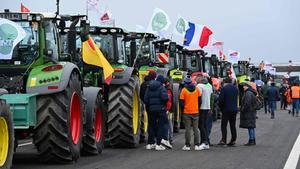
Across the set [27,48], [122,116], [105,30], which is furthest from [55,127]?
[105,30]

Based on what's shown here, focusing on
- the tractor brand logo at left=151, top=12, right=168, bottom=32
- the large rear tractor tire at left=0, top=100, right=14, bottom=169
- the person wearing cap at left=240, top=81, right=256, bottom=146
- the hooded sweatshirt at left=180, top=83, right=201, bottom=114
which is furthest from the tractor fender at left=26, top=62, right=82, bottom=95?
the tractor brand logo at left=151, top=12, right=168, bottom=32

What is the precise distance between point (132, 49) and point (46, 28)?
595cm

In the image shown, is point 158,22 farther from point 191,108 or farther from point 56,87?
point 56,87

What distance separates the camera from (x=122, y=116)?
47.4ft

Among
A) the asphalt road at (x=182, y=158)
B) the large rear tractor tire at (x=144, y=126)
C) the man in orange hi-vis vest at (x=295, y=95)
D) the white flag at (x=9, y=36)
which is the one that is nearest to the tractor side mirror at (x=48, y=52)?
the white flag at (x=9, y=36)

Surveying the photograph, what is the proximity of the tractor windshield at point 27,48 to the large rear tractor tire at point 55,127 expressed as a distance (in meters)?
0.88

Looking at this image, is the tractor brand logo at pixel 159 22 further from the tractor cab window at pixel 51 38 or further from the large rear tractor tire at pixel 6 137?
the large rear tractor tire at pixel 6 137

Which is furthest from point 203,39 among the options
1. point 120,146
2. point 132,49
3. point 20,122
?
point 20,122

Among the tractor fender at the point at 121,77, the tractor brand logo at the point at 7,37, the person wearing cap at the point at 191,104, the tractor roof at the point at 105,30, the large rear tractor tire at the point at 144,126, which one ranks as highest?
the tractor roof at the point at 105,30

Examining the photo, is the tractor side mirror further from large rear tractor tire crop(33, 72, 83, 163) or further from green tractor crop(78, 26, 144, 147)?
green tractor crop(78, 26, 144, 147)

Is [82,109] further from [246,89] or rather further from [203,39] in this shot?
[203,39]

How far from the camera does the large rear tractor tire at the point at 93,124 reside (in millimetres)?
12844

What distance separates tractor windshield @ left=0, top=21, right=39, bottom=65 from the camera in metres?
11.4

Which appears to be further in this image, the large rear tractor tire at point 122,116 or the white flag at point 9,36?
the large rear tractor tire at point 122,116
